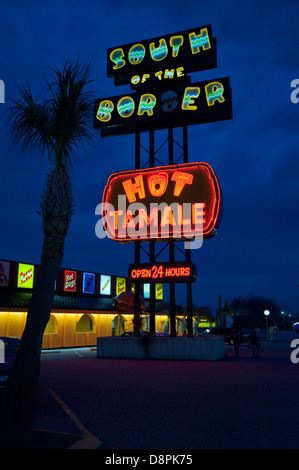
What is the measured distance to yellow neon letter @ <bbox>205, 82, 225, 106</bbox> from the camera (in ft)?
71.2

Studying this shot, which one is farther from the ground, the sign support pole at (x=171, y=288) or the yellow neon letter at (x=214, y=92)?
the yellow neon letter at (x=214, y=92)

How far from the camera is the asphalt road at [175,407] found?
20.8 feet

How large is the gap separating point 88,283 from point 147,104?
640 inches

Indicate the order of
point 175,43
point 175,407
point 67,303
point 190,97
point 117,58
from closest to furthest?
point 175,407 → point 190,97 → point 175,43 → point 117,58 → point 67,303

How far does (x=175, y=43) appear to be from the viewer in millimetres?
23641

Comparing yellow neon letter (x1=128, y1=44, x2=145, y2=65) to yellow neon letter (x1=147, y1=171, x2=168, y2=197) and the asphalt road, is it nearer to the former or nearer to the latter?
yellow neon letter (x1=147, y1=171, x2=168, y2=197)

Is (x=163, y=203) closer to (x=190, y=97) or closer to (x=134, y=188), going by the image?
(x=134, y=188)

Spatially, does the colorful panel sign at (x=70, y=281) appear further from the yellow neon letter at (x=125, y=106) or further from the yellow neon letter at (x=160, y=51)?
the yellow neon letter at (x=160, y=51)

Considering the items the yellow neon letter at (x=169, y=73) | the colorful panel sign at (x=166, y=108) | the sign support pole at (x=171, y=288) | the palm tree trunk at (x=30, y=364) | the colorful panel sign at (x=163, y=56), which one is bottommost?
the palm tree trunk at (x=30, y=364)

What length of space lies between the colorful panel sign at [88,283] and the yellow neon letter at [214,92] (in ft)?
58.3

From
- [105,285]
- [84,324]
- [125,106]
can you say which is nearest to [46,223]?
[125,106]

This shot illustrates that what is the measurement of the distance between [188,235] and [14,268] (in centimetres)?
1320

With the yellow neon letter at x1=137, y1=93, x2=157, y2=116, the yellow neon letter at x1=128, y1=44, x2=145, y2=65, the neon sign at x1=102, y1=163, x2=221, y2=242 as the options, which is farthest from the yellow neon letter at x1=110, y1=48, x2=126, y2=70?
the neon sign at x1=102, y1=163, x2=221, y2=242

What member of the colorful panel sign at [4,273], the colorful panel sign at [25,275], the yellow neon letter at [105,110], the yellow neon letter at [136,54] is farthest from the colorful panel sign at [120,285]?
the yellow neon letter at [136,54]
